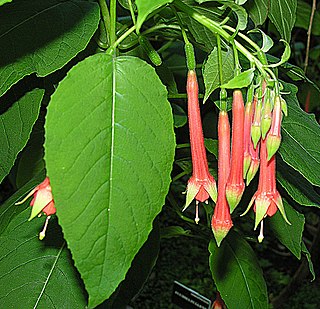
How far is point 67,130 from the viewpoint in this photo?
18.3 inches

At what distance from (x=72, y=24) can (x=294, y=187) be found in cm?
32

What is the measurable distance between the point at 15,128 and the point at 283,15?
1.20ft

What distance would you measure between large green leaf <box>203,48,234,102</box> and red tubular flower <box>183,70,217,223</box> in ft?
0.07

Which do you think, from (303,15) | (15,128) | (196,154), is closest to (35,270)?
(15,128)

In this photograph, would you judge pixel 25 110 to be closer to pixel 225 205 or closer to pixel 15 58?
pixel 15 58

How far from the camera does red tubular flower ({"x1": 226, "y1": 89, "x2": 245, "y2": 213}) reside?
55 cm

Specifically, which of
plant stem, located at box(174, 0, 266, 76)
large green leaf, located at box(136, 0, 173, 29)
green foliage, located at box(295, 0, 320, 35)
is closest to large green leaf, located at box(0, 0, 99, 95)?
plant stem, located at box(174, 0, 266, 76)

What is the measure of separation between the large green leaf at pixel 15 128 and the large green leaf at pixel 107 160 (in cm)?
24

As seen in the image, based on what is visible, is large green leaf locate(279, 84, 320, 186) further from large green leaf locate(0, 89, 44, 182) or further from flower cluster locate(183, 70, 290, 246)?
large green leaf locate(0, 89, 44, 182)

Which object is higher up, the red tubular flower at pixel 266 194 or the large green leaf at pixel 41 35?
the large green leaf at pixel 41 35

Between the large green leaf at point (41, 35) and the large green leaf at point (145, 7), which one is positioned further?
the large green leaf at point (41, 35)

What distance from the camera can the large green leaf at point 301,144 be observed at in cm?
62

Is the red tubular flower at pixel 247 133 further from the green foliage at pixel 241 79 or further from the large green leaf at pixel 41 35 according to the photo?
the large green leaf at pixel 41 35

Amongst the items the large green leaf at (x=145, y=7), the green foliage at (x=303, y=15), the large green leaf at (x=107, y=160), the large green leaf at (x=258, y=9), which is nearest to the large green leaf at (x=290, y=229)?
the large green leaf at (x=258, y=9)
